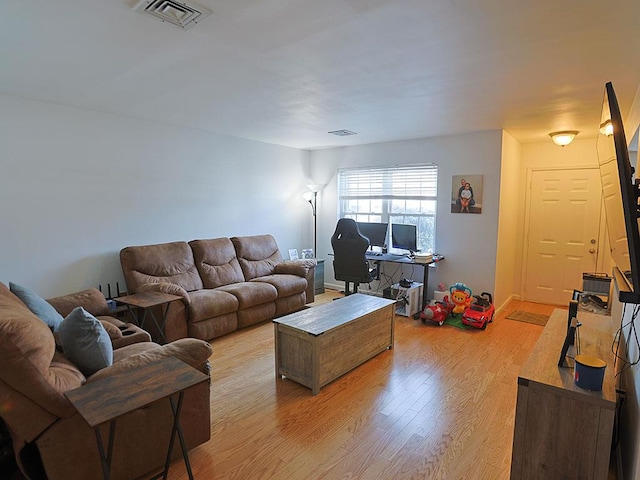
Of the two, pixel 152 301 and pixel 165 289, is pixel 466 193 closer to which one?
pixel 165 289

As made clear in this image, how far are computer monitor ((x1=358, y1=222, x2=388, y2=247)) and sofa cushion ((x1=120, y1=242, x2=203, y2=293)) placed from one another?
8.20 feet

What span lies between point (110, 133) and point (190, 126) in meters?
0.94

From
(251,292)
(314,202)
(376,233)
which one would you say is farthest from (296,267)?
(314,202)

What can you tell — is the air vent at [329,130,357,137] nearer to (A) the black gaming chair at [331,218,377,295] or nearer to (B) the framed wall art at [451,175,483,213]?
(A) the black gaming chair at [331,218,377,295]

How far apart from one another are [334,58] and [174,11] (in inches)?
37.7

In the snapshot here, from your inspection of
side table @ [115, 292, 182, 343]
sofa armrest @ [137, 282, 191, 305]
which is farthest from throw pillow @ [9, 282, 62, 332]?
sofa armrest @ [137, 282, 191, 305]

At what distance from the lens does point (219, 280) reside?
450 cm

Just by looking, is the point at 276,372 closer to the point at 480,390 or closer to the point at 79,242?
the point at 480,390

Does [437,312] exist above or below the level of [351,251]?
below

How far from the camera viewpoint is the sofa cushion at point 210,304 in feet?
12.2

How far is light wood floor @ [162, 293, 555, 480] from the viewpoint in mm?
2057

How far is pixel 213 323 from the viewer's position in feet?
12.8

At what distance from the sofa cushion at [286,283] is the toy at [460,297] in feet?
6.39

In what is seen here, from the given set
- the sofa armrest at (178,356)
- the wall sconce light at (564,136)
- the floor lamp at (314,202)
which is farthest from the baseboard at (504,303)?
the sofa armrest at (178,356)
